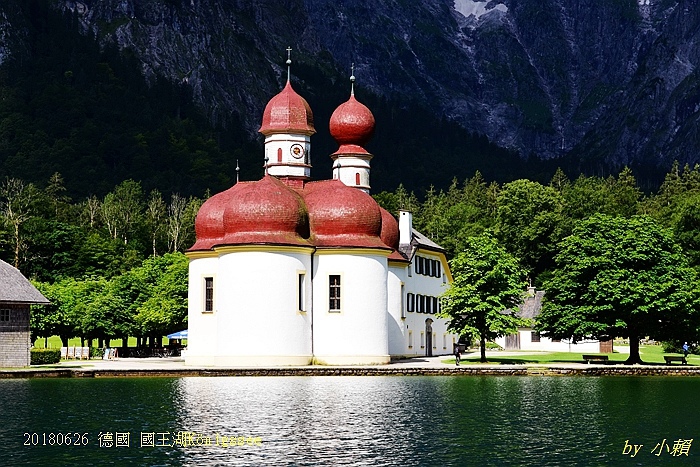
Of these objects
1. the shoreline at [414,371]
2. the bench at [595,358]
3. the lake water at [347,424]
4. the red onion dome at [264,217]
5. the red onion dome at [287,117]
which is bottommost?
the lake water at [347,424]

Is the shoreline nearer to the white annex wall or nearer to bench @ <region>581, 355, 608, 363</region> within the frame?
bench @ <region>581, 355, 608, 363</region>

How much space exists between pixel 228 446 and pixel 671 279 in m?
44.8

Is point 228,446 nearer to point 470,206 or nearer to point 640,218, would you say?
point 640,218

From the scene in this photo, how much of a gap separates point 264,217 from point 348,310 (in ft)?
25.5

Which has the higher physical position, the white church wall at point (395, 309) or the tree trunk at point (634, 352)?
the white church wall at point (395, 309)

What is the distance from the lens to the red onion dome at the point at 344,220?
238 feet

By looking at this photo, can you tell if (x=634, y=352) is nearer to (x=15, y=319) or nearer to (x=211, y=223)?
(x=211, y=223)

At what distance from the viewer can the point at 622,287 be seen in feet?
227

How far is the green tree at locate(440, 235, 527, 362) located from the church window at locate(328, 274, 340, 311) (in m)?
7.61

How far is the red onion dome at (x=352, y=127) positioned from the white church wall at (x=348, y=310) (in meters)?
16.5

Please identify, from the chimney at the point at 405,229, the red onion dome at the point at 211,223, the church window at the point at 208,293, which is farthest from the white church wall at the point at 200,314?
the chimney at the point at 405,229

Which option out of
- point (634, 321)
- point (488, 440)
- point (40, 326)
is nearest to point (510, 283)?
point (634, 321)

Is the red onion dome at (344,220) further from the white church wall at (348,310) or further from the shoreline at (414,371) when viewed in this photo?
the shoreline at (414,371)

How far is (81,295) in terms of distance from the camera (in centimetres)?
9050
